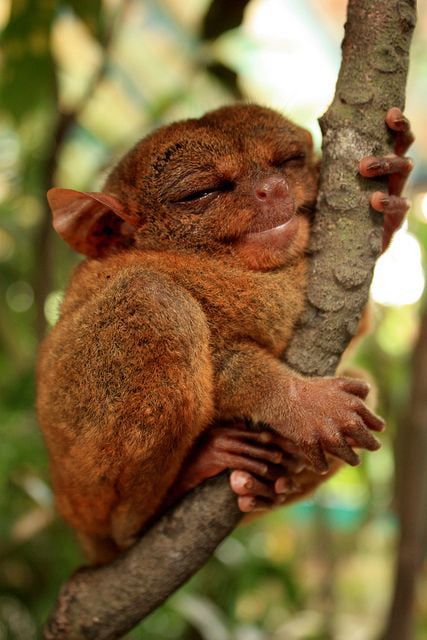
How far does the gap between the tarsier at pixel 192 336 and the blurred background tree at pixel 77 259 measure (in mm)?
561

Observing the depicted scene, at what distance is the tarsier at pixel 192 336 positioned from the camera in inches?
77.1

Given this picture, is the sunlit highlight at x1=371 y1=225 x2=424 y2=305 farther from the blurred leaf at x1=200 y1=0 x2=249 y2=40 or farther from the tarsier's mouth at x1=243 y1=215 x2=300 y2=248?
the tarsier's mouth at x1=243 y1=215 x2=300 y2=248

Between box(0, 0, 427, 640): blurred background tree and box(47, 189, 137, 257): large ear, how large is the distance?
0.40 meters

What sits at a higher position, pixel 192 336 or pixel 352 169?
pixel 352 169

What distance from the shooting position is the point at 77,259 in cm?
507

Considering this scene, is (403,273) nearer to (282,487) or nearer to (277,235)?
(277,235)

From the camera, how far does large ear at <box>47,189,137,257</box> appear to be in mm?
2307

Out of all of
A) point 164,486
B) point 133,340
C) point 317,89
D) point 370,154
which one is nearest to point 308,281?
point 370,154

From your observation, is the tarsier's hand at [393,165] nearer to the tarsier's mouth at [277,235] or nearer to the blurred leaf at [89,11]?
the tarsier's mouth at [277,235]

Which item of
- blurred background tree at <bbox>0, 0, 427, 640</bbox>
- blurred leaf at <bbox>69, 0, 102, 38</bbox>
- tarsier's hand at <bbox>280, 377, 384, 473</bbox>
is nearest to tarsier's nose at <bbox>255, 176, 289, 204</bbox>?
tarsier's hand at <bbox>280, 377, 384, 473</bbox>

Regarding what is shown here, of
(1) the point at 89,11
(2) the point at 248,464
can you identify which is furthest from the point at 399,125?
(1) the point at 89,11

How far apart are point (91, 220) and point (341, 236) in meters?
0.87

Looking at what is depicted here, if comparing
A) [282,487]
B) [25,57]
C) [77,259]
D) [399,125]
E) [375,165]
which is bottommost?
[282,487]

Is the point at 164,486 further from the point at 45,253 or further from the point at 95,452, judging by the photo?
the point at 45,253
